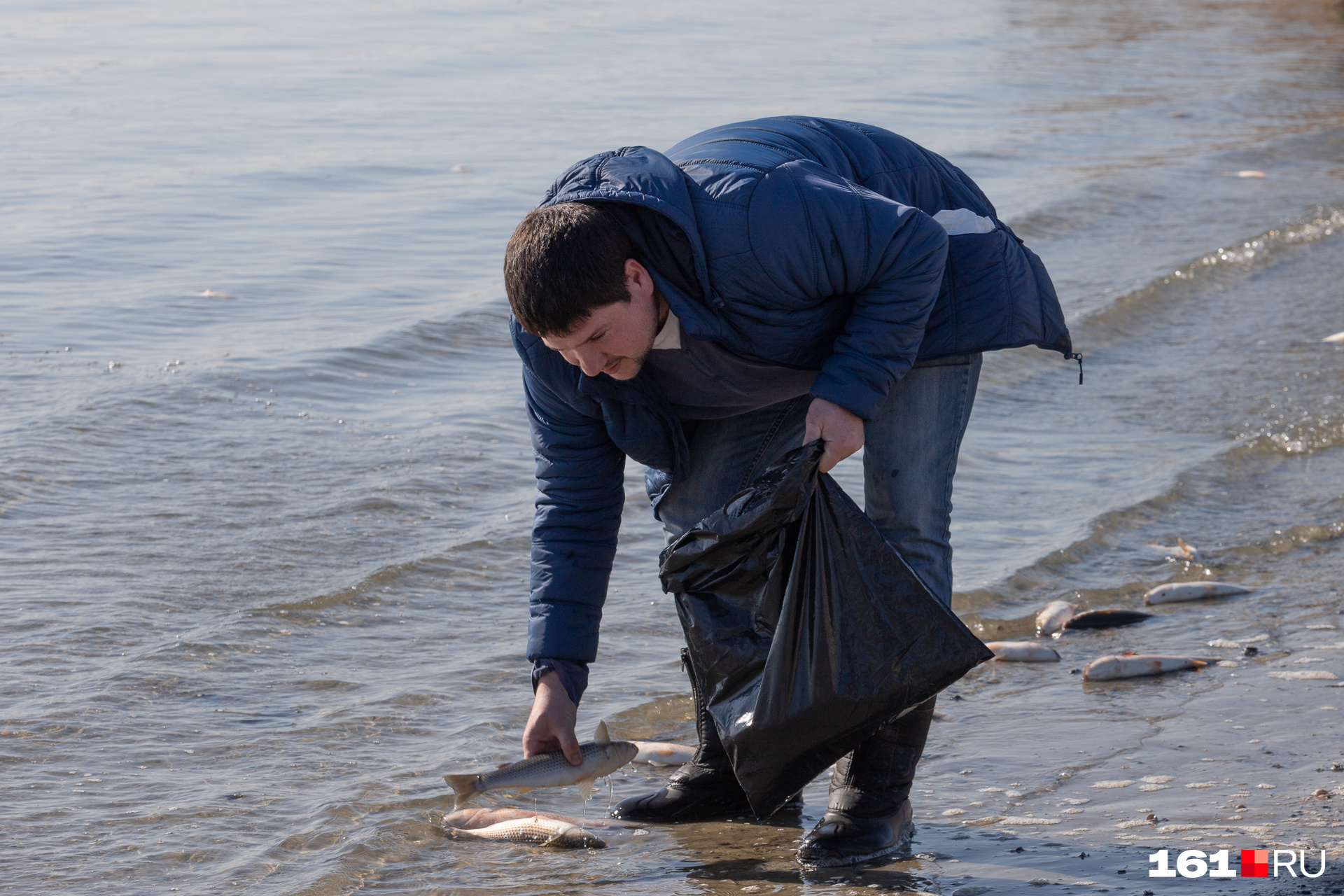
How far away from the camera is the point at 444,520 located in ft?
21.4

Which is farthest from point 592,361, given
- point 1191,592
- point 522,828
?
point 1191,592

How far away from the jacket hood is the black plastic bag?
1.40ft

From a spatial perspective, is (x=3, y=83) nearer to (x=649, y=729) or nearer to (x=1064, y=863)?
(x=649, y=729)

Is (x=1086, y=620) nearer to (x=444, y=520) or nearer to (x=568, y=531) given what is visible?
(x=568, y=531)

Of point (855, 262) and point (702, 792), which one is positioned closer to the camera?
point (855, 262)

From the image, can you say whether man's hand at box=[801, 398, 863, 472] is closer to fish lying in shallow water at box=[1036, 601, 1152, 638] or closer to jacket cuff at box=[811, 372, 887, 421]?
jacket cuff at box=[811, 372, 887, 421]

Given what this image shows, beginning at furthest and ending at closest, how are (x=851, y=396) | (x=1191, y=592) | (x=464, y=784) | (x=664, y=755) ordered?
(x=1191, y=592), (x=664, y=755), (x=464, y=784), (x=851, y=396)

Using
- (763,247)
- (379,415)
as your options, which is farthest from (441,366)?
(763,247)

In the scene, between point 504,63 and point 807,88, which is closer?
point 807,88

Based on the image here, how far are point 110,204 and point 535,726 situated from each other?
10888 millimetres

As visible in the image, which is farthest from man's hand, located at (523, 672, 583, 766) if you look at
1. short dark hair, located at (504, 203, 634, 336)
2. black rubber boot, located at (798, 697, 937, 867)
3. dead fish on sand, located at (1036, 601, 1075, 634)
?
dead fish on sand, located at (1036, 601, 1075, 634)

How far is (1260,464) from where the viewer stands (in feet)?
22.9

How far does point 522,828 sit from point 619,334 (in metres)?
1.54

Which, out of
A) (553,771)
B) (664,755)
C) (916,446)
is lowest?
(664,755)
